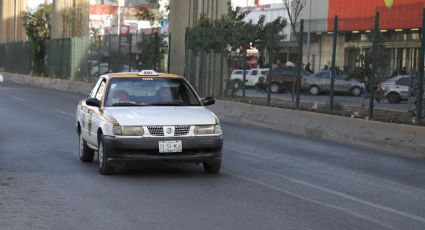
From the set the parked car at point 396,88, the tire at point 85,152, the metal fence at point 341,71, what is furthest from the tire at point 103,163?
the parked car at point 396,88

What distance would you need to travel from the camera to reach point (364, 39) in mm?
19281

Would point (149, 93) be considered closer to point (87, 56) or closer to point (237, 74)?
point (237, 74)

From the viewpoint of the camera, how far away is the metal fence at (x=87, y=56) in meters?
35.3

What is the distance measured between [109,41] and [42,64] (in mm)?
16205

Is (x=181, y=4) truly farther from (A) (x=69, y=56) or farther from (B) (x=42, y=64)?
(B) (x=42, y=64)

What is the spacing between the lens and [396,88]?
18.1 meters

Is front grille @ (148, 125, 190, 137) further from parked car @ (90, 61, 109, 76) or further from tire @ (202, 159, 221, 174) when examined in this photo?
parked car @ (90, 61, 109, 76)

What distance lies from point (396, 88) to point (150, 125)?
30.6ft

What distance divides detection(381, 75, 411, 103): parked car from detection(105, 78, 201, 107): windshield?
7183 millimetres

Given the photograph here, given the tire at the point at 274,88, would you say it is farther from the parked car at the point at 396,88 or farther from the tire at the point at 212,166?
the tire at the point at 212,166

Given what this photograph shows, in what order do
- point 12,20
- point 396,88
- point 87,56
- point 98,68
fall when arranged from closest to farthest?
1. point 396,88
2. point 98,68
3. point 87,56
4. point 12,20

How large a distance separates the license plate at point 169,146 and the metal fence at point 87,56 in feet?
80.1

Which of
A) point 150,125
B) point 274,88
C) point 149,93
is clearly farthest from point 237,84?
point 150,125

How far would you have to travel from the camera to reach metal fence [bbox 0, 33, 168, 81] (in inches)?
1391
